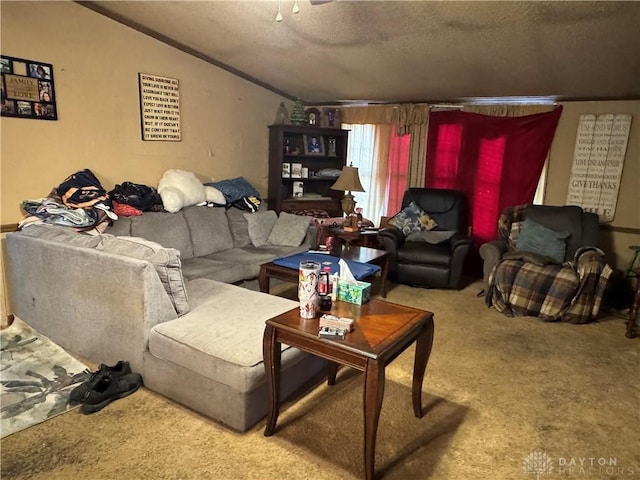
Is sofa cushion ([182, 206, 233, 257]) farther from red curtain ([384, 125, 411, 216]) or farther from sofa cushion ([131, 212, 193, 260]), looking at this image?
red curtain ([384, 125, 411, 216])

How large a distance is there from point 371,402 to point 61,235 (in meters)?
2.26

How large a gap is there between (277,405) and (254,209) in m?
2.73

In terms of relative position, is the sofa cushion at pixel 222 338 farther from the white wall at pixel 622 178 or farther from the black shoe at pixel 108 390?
the white wall at pixel 622 178

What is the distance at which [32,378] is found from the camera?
2467 millimetres

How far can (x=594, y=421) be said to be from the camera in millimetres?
2281

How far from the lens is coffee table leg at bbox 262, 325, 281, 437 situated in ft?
6.30

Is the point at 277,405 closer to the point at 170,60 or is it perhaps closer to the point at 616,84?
the point at 170,60

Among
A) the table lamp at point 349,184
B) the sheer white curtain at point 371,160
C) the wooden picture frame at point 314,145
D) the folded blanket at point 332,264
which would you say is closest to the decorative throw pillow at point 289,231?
the table lamp at point 349,184

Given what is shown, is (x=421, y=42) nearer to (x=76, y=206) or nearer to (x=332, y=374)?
(x=332, y=374)

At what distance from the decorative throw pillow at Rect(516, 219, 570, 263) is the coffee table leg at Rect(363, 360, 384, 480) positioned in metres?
2.87

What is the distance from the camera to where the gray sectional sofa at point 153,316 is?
209cm

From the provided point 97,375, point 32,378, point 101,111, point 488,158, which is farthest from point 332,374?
point 488,158

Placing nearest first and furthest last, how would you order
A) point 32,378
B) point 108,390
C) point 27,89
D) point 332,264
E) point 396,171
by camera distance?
point 108,390
point 32,378
point 27,89
point 332,264
point 396,171

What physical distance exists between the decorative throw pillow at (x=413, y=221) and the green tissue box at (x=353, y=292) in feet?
8.55
